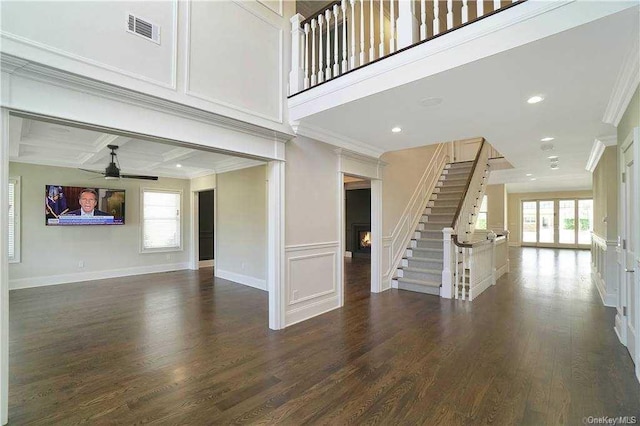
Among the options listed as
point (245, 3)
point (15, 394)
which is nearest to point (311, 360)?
point (15, 394)

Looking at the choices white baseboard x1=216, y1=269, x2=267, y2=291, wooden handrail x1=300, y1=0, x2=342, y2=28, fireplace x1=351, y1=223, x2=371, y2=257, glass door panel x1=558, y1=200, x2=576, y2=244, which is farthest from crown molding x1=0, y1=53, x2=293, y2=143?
glass door panel x1=558, y1=200, x2=576, y2=244

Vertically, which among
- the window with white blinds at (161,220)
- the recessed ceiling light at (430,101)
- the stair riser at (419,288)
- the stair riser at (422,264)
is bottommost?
the stair riser at (419,288)

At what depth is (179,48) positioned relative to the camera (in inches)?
112

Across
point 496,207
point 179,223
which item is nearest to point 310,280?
point 179,223

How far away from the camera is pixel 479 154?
264 inches

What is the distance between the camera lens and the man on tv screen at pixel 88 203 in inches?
257

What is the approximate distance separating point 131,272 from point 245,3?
6.49 meters

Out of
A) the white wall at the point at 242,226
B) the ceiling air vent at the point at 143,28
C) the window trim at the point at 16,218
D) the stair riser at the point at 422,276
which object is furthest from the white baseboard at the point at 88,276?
the ceiling air vent at the point at 143,28

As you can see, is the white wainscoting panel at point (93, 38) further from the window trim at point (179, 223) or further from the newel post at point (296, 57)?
the window trim at point (179, 223)

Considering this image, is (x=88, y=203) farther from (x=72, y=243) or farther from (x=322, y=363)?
(x=322, y=363)

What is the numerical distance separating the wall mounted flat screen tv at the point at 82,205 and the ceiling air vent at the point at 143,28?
17.9 ft

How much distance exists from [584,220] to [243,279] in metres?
14.0

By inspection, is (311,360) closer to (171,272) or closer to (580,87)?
(580,87)

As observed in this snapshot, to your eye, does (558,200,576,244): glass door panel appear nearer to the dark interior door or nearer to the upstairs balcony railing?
the upstairs balcony railing
